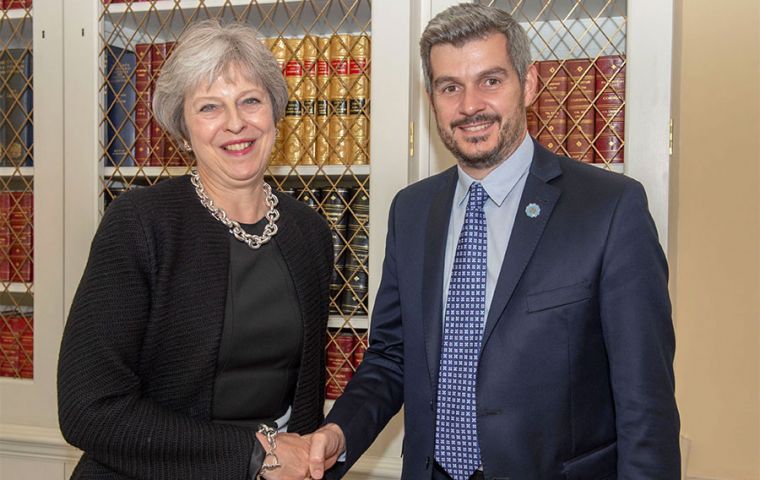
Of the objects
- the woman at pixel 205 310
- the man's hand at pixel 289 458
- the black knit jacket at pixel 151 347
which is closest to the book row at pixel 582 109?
the woman at pixel 205 310

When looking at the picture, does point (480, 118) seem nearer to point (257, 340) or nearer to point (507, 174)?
point (507, 174)

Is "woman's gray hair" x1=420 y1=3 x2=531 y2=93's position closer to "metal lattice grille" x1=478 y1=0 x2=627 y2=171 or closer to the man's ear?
the man's ear

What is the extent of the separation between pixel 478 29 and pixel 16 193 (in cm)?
165

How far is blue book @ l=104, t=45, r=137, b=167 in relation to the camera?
2410 mm

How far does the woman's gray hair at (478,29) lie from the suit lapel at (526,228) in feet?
0.70

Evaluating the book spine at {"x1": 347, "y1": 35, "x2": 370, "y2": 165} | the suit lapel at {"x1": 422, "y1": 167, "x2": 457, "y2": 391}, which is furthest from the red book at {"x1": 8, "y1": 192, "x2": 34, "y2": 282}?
the suit lapel at {"x1": 422, "y1": 167, "x2": 457, "y2": 391}

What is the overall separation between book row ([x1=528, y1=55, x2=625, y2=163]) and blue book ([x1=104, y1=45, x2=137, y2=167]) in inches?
47.8

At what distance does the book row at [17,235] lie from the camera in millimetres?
2496

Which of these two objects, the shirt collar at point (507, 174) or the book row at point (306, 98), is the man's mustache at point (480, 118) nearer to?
the shirt collar at point (507, 174)

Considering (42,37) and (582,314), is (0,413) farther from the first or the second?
(582,314)

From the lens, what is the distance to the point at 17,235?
2.51 meters

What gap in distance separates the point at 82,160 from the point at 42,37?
402 mm

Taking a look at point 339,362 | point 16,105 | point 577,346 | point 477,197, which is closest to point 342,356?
point 339,362

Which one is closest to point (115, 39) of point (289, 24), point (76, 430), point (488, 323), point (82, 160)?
point (82, 160)
